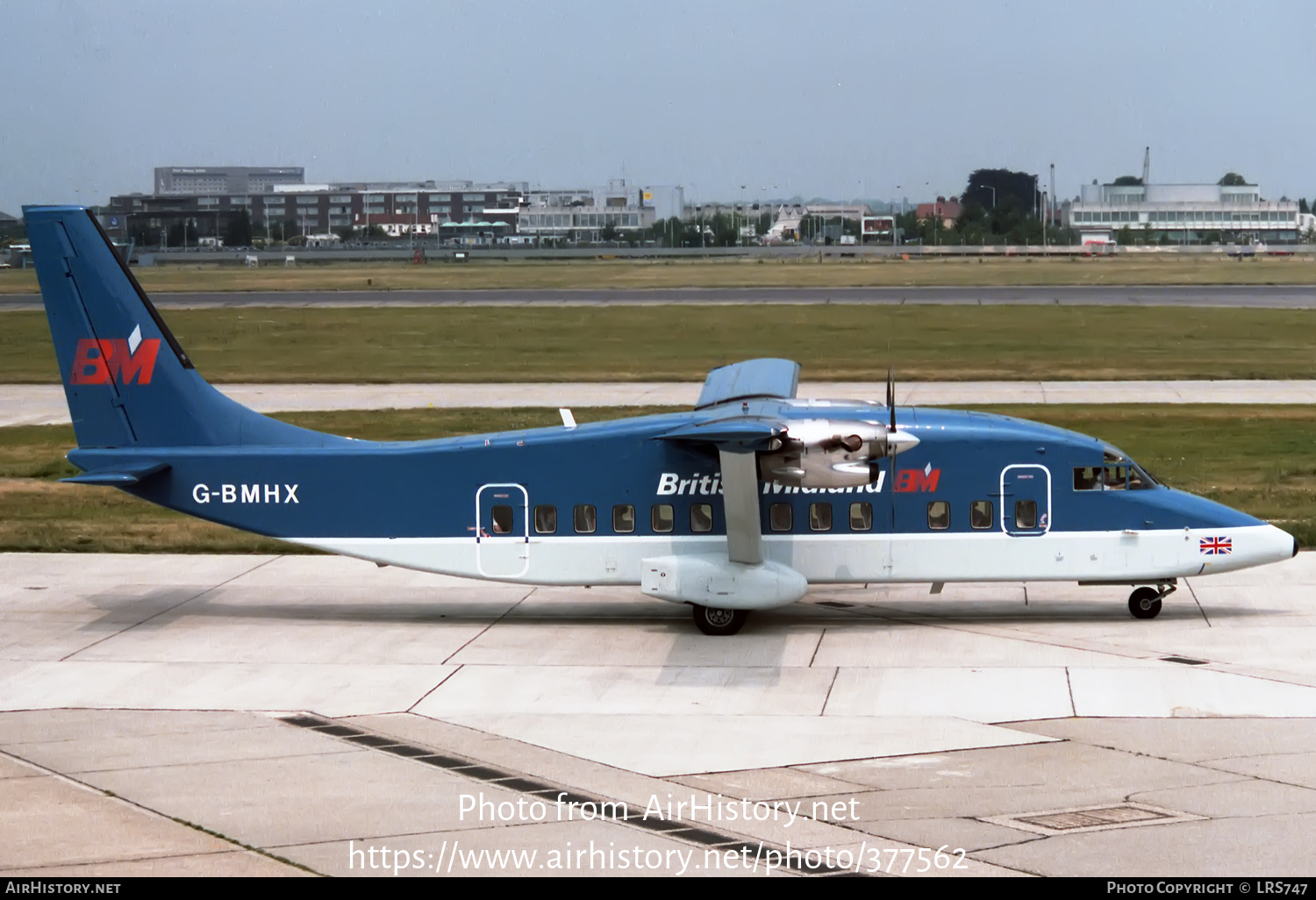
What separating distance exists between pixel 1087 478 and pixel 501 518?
8.73 metres

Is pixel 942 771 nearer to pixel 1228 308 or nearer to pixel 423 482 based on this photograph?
pixel 423 482

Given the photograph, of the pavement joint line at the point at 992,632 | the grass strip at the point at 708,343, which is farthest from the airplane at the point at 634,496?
the grass strip at the point at 708,343

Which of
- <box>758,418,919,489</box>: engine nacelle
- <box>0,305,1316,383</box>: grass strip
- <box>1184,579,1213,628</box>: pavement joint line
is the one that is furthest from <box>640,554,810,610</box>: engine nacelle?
<box>0,305,1316,383</box>: grass strip

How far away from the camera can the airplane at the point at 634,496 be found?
72.6ft

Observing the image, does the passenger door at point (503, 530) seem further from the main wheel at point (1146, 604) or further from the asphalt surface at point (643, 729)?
the main wheel at point (1146, 604)

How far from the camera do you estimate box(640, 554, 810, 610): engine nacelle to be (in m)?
21.7

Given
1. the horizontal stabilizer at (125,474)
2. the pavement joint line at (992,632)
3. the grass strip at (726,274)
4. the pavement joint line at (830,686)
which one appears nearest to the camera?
the pavement joint line at (830,686)

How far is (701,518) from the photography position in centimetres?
2236

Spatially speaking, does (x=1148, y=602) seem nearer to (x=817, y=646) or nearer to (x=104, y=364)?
(x=817, y=646)

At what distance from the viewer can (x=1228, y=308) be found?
263 ft

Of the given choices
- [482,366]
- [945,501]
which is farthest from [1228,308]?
[945,501]

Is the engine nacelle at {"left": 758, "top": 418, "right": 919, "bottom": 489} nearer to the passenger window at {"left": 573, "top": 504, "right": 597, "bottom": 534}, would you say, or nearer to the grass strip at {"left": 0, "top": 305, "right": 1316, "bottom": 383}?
the passenger window at {"left": 573, "top": 504, "right": 597, "bottom": 534}

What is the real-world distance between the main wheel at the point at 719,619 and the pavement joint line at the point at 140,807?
9352 millimetres

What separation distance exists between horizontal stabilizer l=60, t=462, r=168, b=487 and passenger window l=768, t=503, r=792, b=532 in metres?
9.15
